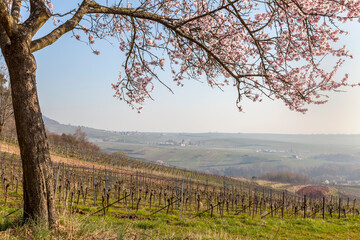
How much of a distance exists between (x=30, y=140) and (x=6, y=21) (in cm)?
224

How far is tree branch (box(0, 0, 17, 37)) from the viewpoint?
15.6 ft

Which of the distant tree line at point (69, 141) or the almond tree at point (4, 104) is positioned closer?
the almond tree at point (4, 104)

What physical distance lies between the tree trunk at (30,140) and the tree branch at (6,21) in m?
0.14

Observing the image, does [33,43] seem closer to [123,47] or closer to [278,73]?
[123,47]

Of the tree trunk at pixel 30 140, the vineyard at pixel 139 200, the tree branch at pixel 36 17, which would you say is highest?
the tree branch at pixel 36 17

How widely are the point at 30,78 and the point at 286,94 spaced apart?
6.90 metres

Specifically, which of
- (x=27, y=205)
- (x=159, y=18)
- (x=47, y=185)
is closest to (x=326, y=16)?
(x=159, y=18)

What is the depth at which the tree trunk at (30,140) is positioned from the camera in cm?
477

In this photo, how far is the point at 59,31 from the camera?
237 inches

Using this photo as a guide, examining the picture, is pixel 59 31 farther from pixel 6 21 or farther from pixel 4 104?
pixel 4 104

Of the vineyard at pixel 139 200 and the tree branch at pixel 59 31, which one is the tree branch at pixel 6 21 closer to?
the tree branch at pixel 59 31

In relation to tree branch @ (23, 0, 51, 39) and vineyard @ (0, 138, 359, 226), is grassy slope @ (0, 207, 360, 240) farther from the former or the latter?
tree branch @ (23, 0, 51, 39)

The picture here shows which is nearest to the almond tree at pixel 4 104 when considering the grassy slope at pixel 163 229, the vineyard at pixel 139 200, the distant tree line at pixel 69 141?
the vineyard at pixel 139 200

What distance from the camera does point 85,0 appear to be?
22.2ft
